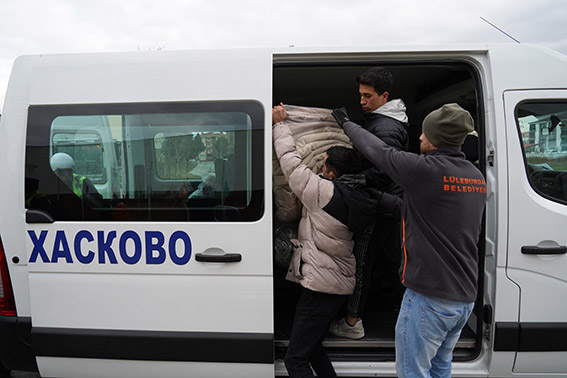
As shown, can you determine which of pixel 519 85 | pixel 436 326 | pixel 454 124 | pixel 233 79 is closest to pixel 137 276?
pixel 233 79

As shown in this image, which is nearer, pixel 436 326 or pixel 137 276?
pixel 436 326

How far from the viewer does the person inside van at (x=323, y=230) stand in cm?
202

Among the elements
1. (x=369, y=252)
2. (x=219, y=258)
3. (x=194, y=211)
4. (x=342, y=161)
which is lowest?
(x=369, y=252)

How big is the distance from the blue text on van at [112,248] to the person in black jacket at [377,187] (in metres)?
1.21

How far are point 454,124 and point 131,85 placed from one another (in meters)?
1.75

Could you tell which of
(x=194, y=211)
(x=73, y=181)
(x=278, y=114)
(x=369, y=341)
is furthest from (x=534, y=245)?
(x=73, y=181)

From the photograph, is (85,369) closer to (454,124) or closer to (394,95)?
(454,124)

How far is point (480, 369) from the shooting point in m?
2.21

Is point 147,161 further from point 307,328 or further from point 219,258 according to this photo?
point 307,328

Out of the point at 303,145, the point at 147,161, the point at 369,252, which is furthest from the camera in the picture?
the point at 369,252

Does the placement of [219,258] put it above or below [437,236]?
below

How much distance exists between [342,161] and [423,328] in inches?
37.9

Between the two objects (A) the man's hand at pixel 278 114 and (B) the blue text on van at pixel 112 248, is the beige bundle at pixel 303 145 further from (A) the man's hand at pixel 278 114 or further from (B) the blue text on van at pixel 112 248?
(B) the blue text on van at pixel 112 248

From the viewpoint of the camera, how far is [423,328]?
5.48 feet
